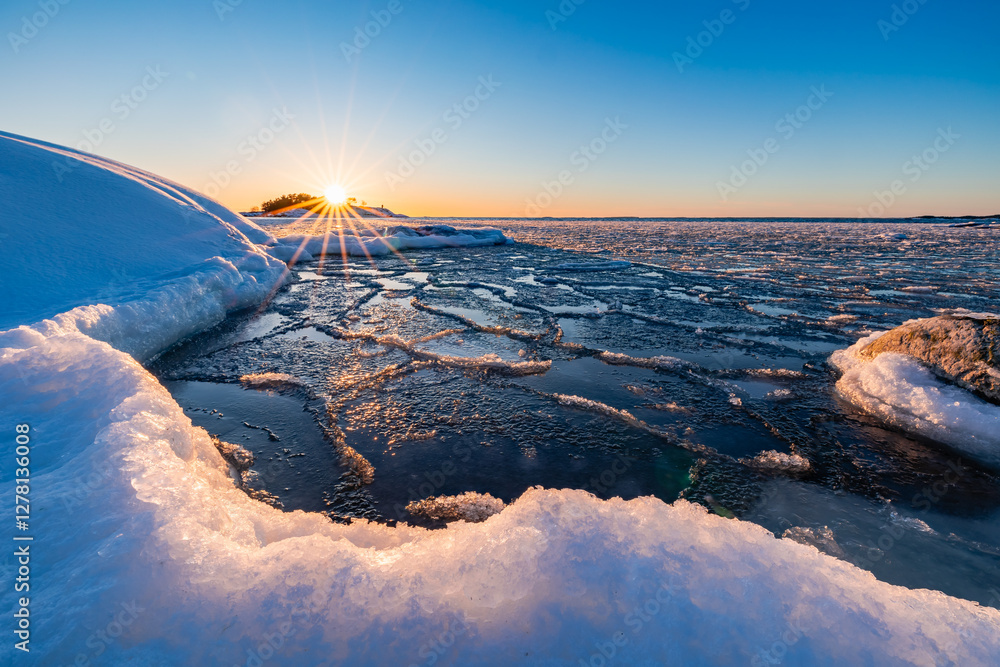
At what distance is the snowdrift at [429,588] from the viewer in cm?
104

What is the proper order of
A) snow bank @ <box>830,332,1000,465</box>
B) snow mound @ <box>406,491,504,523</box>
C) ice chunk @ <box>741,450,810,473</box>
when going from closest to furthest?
snow mound @ <box>406,491,504,523</box>, ice chunk @ <box>741,450,810,473</box>, snow bank @ <box>830,332,1000,465</box>

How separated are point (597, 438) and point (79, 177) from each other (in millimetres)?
7555

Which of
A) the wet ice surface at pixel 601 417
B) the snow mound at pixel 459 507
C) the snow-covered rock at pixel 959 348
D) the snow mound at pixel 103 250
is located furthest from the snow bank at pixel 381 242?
the snow-covered rock at pixel 959 348

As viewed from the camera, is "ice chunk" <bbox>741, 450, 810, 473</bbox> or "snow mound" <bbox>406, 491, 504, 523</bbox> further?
"ice chunk" <bbox>741, 450, 810, 473</bbox>

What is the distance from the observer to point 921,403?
2988mm

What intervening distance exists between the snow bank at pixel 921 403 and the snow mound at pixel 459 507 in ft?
10.2

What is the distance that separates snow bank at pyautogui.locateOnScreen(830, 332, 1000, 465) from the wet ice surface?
14 cm

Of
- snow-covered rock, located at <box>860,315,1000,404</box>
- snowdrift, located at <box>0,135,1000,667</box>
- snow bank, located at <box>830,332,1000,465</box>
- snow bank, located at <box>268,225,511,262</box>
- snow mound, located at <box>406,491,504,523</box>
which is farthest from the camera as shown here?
snow bank, located at <box>268,225,511,262</box>

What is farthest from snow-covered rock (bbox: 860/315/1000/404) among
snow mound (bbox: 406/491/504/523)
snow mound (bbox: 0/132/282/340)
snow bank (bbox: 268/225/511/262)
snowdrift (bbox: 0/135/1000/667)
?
snow bank (bbox: 268/225/511/262)

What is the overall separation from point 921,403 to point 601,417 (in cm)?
234

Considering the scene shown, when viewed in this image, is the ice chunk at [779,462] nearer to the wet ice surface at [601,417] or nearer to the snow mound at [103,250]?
the wet ice surface at [601,417]

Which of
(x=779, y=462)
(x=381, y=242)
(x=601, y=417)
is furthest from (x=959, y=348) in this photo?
(x=381, y=242)

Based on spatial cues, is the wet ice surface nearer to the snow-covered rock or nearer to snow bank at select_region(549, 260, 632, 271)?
the snow-covered rock

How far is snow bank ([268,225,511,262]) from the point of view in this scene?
503 inches
